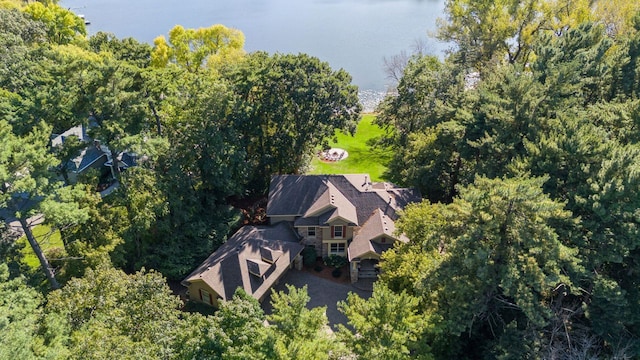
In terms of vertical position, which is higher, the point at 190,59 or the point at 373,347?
the point at 190,59

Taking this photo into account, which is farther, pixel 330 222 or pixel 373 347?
pixel 330 222

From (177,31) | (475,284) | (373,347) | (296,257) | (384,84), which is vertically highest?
(177,31)

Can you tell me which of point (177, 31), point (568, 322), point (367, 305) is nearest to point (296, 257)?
point (367, 305)

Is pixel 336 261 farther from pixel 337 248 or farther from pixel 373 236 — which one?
pixel 373 236

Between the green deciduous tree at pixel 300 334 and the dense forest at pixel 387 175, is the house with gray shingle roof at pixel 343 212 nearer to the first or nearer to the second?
the dense forest at pixel 387 175

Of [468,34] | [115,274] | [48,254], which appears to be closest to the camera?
[115,274]

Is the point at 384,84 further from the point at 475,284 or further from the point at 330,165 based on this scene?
the point at 475,284

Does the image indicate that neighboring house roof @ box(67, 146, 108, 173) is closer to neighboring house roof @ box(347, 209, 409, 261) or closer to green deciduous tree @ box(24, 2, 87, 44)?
green deciduous tree @ box(24, 2, 87, 44)

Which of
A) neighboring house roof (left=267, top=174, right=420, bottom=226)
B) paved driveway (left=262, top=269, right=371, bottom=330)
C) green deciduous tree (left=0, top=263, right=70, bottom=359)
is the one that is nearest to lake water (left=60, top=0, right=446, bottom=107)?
neighboring house roof (left=267, top=174, right=420, bottom=226)
